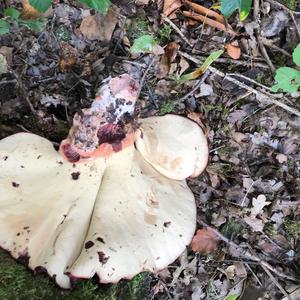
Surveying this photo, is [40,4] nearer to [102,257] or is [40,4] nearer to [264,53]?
[102,257]

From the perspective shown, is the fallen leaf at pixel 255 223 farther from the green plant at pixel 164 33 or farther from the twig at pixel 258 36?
the green plant at pixel 164 33

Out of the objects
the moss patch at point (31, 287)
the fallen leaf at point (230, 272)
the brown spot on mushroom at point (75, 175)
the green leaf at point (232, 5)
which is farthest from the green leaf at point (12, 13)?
the fallen leaf at point (230, 272)

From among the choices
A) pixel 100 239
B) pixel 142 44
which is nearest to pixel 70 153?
pixel 100 239

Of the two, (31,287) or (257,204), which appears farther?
(257,204)

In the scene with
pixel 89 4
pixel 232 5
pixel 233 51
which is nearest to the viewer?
pixel 89 4

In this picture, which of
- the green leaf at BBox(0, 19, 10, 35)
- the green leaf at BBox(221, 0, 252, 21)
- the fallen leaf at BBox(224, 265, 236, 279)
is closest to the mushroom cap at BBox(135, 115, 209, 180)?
the green leaf at BBox(221, 0, 252, 21)

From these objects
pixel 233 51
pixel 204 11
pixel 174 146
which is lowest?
pixel 174 146
